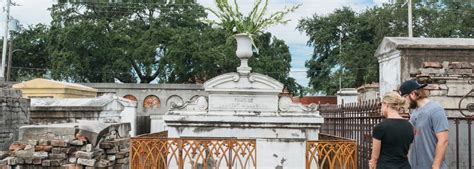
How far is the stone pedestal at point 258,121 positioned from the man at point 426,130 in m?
3.69

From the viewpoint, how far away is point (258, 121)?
855 centimetres

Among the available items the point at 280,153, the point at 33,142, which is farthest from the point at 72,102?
the point at 280,153

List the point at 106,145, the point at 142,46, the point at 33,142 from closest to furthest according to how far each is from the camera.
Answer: the point at 33,142 → the point at 106,145 → the point at 142,46

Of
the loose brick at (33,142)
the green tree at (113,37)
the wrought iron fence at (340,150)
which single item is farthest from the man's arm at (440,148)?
the green tree at (113,37)

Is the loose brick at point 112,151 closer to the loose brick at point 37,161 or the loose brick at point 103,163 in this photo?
the loose brick at point 103,163

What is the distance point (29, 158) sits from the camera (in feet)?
23.5

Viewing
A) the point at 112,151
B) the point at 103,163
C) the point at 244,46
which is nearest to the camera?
the point at 103,163

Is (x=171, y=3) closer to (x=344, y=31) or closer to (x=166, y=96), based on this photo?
(x=166, y=96)

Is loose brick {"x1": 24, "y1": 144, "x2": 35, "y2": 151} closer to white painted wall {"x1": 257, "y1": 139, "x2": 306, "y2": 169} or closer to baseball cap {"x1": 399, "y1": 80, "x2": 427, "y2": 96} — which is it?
white painted wall {"x1": 257, "y1": 139, "x2": 306, "y2": 169}

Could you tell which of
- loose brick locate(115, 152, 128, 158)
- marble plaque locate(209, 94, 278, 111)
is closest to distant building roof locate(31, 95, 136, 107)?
loose brick locate(115, 152, 128, 158)

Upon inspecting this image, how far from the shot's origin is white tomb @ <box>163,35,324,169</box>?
8523 millimetres

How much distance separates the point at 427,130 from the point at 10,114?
11.1 meters

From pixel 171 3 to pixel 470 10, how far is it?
23.8 meters

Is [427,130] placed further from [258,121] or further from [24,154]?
Answer: [24,154]
